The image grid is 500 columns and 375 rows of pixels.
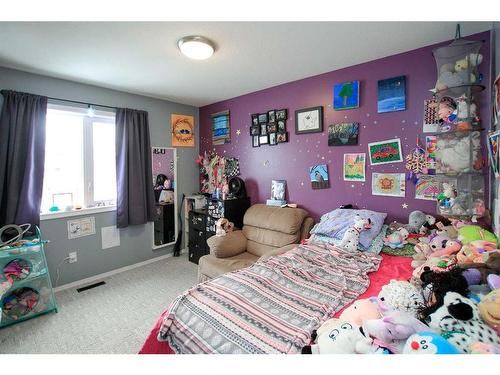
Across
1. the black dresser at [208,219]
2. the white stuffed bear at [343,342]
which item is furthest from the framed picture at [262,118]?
the white stuffed bear at [343,342]

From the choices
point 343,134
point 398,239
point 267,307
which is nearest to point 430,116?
point 343,134

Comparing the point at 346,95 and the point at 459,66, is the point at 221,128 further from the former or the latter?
the point at 459,66

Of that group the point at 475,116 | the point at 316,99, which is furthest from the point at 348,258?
the point at 316,99

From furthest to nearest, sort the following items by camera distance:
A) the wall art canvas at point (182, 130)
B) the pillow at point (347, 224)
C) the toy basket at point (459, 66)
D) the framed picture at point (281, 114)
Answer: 1. the wall art canvas at point (182, 130)
2. the framed picture at point (281, 114)
3. the pillow at point (347, 224)
4. the toy basket at point (459, 66)

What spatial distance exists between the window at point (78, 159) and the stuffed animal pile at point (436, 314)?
10.0 feet

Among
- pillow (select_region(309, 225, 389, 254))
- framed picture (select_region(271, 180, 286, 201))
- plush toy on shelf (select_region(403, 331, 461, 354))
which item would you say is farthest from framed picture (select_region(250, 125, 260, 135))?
plush toy on shelf (select_region(403, 331, 461, 354))

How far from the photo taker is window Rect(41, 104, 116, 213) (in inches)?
108

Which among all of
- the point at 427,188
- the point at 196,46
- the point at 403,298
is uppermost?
the point at 196,46

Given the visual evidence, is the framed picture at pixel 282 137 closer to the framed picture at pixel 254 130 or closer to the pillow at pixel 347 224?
the framed picture at pixel 254 130

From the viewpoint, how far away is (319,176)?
8.90 feet

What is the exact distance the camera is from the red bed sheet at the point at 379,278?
49.1 inches

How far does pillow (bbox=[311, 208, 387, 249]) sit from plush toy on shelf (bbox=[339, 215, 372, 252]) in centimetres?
6

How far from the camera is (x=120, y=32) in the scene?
5.66ft

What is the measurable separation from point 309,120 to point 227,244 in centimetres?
166
